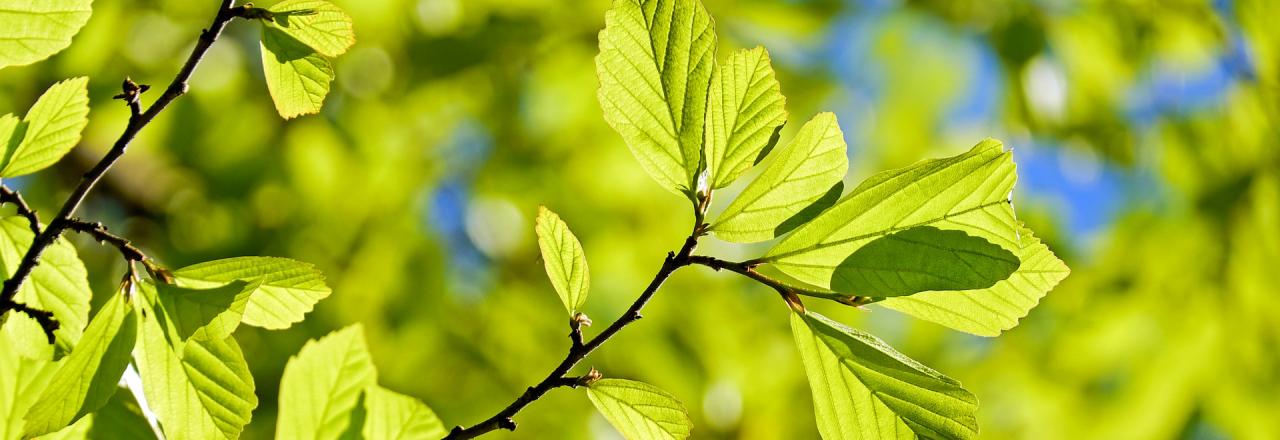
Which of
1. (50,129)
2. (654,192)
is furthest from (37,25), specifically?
(654,192)

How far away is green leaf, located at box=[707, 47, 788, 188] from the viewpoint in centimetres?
49

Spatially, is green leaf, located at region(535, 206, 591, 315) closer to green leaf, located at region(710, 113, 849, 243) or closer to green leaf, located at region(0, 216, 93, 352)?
green leaf, located at region(710, 113, 849, 243)

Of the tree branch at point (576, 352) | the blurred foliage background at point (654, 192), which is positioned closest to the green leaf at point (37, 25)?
the tree branch at point (576, 352)

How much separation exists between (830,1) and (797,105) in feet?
0.92

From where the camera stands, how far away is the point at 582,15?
212 cm

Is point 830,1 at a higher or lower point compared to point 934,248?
higher

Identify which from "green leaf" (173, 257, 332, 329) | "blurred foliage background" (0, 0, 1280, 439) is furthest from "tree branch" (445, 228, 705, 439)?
"blurred foliage background" (0, 0, 1280, 439)

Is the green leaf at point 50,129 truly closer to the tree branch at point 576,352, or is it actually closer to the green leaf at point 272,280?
the green leaf at point 272,280

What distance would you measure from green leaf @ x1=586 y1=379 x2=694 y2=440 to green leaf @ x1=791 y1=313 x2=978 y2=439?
0.26 feet

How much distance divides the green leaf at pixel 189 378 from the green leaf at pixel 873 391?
1.02 feet

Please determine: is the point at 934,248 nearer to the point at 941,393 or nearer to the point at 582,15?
the point at 941,393

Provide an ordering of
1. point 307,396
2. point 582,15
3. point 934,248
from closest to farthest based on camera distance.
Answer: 1. point 934,248
2. point 307,396
3. point 582,15

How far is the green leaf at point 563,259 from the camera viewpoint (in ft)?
1.69

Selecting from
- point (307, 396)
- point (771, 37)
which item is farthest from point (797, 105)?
point (307, 396)
